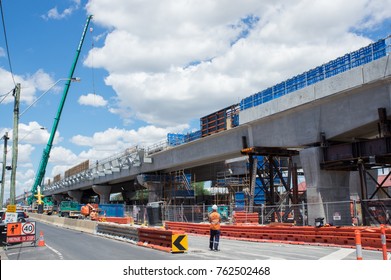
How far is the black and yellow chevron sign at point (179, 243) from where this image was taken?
15209mm

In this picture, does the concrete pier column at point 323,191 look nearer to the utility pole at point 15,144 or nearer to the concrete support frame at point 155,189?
the utility pole at point 15,144

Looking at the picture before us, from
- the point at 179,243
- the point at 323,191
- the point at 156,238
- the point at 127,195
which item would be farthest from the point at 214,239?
the point at 127,195

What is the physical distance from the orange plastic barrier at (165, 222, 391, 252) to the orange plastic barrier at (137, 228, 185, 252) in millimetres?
6201

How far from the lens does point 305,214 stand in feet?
94.8

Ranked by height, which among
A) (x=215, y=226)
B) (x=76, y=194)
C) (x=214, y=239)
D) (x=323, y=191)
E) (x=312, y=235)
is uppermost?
(x=76, y=194)

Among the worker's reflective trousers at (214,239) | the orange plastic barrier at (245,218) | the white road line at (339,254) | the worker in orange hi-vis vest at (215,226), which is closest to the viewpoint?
the white road line at (339,254)

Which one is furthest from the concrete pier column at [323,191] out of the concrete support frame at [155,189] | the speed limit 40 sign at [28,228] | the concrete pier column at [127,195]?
the concrete pier column at [127,195]

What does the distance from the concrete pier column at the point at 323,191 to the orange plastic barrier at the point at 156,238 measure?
10.1m

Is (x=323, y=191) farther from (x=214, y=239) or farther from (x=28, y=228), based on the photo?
(x=28, y=228)

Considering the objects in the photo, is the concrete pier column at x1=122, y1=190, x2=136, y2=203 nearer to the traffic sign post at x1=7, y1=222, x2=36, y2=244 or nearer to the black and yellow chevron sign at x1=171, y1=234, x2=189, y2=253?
the traffic sign post at x1=7, y1=222, x2=36, y2=244

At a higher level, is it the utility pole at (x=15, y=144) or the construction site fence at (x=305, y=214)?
the utility pole at (x=15, y=144)

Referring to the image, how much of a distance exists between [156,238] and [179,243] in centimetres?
225
